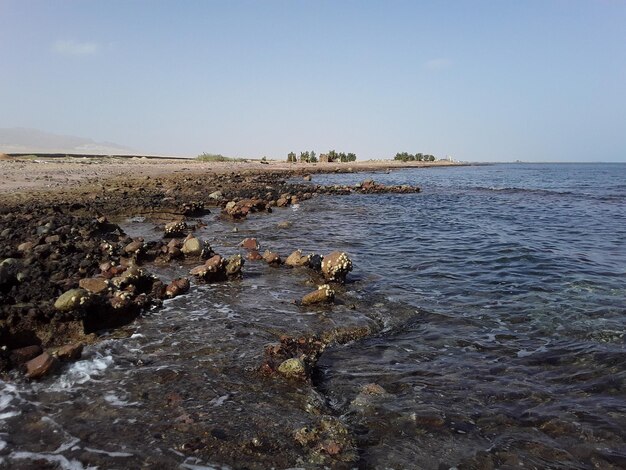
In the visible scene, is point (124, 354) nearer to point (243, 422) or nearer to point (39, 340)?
point (39, 340)

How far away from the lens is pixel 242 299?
790 cm

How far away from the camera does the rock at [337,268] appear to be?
30.0 feet

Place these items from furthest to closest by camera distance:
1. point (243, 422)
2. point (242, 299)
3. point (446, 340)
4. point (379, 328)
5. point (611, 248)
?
point (611, 248)
point (242, 299)
point (379, 328)
point (446, 340)
point (243, 422)

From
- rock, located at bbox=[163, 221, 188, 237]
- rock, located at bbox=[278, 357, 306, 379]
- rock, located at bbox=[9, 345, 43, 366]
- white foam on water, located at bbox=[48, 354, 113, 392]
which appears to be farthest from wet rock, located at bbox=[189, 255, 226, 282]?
rock, located at bbox=[163, 221, 188, 237]

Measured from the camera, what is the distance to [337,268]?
912 centimetres

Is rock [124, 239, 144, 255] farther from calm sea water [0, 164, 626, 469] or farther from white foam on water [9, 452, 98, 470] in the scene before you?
white foam on water [9, 452, 98, 470]

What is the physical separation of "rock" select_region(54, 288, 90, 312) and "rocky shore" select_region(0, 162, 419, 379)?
1cm

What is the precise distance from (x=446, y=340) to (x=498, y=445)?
8.04ft

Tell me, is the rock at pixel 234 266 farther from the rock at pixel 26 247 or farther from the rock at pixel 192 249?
the rock at pixel 26 247

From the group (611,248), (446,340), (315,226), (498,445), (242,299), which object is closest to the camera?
(498,445)

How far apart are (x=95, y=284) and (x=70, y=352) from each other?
245 cm

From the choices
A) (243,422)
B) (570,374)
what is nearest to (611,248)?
(570,374)

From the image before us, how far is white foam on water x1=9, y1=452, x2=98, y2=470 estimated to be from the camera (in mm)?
3457

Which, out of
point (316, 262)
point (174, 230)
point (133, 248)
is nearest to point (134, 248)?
point (133, 248)
